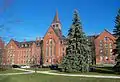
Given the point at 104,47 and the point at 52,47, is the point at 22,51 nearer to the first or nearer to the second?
the point at 52,47

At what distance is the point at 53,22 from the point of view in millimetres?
101750

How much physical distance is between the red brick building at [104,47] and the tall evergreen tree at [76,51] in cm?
3315

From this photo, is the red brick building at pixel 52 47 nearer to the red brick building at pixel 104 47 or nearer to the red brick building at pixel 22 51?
the red brick building at pixel 22 51

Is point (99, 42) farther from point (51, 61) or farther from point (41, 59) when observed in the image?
point (41, 59)

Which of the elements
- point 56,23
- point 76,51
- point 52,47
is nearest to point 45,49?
point 52,47

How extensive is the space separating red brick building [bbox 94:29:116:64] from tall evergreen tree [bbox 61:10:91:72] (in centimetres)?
3315

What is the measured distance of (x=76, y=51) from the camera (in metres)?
40.9

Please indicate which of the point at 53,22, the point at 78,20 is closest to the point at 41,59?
the point at 53,22

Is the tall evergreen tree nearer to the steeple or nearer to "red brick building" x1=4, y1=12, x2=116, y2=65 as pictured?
"red brick building" x1=4, y1=12, x2=116, y2=65

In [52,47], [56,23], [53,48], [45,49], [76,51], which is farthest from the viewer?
[56,23]

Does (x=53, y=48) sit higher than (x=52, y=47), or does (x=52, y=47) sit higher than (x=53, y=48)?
(x=52, y=47)

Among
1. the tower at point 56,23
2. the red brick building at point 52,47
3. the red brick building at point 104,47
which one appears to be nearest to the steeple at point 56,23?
the tower at point 56,23

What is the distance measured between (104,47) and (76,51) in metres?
36.1

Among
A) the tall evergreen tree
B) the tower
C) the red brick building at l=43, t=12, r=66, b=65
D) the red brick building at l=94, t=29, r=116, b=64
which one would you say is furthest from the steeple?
the tall evergreen tree
